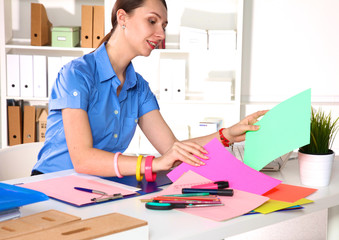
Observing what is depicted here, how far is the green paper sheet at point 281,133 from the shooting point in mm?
1338

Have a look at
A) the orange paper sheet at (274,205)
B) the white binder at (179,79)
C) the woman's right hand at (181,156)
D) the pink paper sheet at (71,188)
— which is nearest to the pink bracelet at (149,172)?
the woman's right hand at (181,156)

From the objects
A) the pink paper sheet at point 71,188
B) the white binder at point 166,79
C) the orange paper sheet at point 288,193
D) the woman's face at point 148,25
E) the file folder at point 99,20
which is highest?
the file folder at point 99,20

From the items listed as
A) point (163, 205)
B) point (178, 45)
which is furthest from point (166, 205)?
point (178, 45)

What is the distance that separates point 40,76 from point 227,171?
8.62ft

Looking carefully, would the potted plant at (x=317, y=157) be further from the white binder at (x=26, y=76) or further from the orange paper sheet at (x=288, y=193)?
the white binder at (x=26, y=76)

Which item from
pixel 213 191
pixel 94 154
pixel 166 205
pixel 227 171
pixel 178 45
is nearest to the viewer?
pixel 166 205

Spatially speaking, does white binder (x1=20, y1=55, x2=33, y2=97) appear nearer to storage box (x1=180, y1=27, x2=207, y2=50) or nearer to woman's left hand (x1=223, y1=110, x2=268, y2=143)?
storage box (x1=180, y1=27, x2=207, y2=50)

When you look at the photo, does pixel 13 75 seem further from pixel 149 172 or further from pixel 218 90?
pixel 149 172

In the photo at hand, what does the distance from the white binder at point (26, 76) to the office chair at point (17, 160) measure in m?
1.80

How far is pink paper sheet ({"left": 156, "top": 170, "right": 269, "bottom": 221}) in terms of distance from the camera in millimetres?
1153

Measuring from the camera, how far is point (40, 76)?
3.73m

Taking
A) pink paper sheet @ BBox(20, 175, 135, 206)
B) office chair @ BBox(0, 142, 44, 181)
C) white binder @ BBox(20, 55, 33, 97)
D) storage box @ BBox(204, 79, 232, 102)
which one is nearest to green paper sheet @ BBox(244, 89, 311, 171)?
pink paper sheet @ BBox(20, 175, 135, 206)

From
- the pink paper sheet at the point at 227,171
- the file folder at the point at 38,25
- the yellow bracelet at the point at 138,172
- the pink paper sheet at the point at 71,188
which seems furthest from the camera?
the file folder at the point at 38,25

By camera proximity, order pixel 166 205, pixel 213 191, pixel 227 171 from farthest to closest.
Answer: pixel 227 171, pixel 213 191, pixel 166 205
